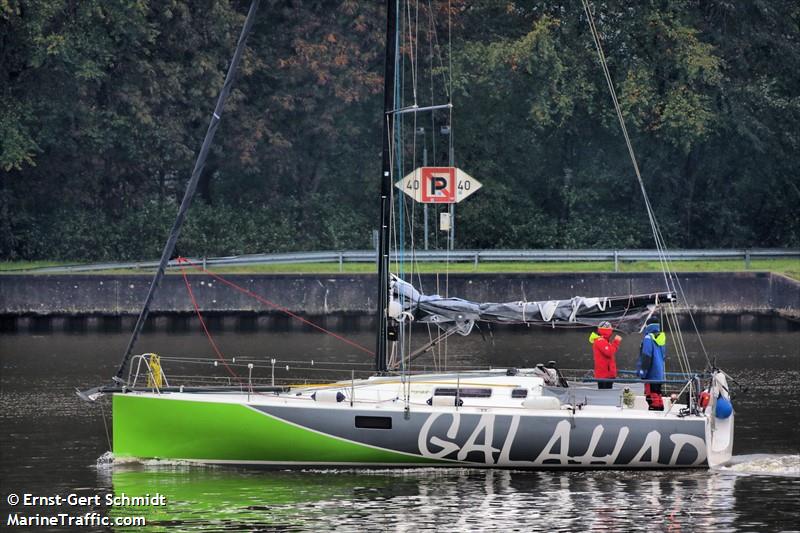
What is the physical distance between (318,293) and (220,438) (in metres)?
24.8

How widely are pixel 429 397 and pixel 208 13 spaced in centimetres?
3355

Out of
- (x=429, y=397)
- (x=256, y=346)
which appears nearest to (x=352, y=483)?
(x=429, y=397)

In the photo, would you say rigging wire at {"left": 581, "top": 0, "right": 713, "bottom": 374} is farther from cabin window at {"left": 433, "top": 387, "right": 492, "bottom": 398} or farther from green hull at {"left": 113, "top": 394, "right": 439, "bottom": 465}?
green hull at {"left": 113, "top": 394, "right": 439, "bottom": 465}

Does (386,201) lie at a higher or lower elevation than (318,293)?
higher

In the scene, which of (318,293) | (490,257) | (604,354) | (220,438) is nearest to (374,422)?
(220,438)

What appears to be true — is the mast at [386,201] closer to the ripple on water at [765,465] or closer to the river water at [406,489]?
the river water at [406,489]

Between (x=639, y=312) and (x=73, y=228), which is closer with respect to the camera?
(x=639, y=312)

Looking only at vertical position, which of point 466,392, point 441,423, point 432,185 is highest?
point 432,185

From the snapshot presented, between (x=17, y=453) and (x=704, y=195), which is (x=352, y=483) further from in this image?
(x=704, y=195)

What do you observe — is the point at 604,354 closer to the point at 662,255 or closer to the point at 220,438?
the point at 220,438

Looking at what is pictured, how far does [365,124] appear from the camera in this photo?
205ft

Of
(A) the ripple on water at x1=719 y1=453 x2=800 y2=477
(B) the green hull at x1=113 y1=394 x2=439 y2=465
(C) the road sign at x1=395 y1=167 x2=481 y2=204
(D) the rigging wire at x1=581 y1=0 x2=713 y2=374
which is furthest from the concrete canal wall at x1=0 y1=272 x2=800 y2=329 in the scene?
(A) the ripple on water at x1=719 y1=453 x2=800 y2=477

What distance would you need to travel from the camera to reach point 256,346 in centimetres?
4581

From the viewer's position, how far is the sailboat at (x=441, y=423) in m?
27.6
